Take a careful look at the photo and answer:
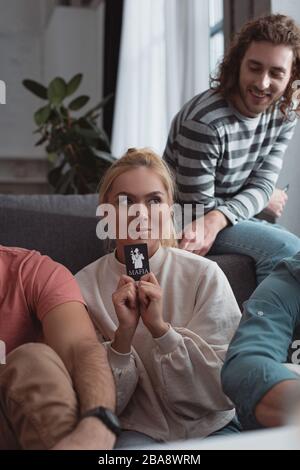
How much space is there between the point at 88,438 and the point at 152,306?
40 centimetres

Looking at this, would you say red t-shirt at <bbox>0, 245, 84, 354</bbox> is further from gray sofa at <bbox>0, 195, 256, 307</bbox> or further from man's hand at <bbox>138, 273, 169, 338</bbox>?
gray sofa at <bbox>0, 195, 256, 307</bbox>

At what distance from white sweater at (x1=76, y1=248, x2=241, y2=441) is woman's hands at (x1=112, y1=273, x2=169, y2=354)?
0.04 metres

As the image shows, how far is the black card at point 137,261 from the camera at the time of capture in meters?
1.29

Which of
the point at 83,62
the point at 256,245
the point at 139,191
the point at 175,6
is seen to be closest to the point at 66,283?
the point at 139,191

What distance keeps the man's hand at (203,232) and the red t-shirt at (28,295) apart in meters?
0.55

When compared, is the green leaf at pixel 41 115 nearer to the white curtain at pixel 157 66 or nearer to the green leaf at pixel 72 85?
the green leaf at pixel 72 85

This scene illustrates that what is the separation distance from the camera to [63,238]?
1.91 meters

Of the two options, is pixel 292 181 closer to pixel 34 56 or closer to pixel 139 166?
pixel 139 166

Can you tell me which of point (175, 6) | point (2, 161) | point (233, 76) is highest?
point (175, 6)

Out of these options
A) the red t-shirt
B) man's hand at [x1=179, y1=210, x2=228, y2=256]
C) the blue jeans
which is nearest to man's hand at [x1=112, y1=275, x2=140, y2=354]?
the red t-shirt

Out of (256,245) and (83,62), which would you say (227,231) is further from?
(83,62)

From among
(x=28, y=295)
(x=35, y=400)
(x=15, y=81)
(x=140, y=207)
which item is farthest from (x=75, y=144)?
(x=15, y=81)

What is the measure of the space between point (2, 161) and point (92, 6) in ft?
5.44

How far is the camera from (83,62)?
5906mm
